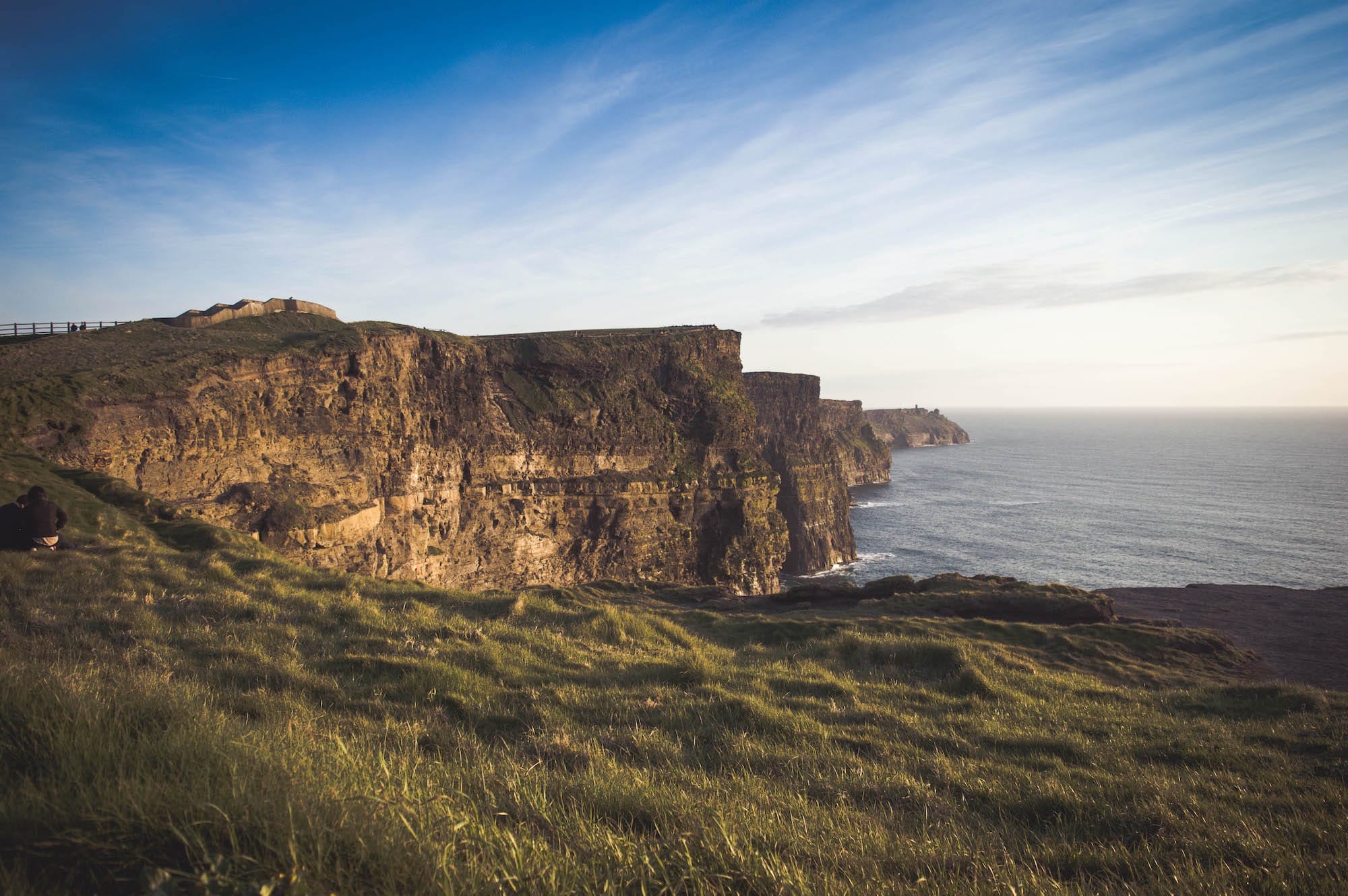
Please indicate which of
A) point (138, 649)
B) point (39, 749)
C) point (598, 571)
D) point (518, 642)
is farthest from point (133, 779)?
point (598, 571)

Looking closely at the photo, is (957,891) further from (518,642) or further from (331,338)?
(331,338)

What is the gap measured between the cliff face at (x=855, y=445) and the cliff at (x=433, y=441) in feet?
237

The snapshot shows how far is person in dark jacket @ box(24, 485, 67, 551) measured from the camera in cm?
1184

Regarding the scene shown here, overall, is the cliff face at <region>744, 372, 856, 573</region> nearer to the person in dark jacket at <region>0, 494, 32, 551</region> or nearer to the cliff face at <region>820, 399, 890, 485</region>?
the cliff face at <region>820, 399, 890, 485</region>

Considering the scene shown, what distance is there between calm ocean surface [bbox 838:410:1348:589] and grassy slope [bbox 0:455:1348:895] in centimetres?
5030

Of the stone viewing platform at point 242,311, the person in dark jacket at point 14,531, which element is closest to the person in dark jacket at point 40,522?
the person in dark jacket at point 14,531

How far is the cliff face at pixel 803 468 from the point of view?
67.4 meters

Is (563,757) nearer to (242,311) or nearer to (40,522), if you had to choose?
(40,522)

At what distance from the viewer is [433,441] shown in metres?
37.2

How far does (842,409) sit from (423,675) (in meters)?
124

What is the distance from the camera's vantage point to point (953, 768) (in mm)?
7094

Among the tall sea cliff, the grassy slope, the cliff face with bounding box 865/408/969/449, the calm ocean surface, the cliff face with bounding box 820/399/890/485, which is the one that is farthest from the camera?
the cliff face with bounding box 865/408/969/449

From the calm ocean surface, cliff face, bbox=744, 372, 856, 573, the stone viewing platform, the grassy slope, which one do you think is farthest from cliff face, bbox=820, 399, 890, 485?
the grassy slope

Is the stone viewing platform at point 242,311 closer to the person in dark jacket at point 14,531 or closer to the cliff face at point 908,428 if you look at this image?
the person in dark jacket at point 14,531
